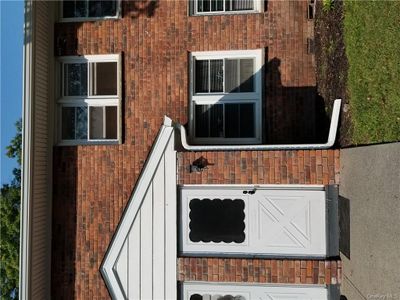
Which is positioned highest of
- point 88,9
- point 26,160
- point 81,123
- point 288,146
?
point 88,9

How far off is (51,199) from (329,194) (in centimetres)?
618

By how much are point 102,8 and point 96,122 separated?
113 inches

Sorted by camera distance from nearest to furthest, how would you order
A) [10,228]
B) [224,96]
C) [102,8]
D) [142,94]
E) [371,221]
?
[371,221] → [142,94] → [224,96] → [102,8] → [10,228]

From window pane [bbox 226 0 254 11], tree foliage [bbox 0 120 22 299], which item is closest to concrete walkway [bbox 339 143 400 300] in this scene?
window pane [bbox 226 0 254 11]

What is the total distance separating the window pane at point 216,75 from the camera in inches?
429

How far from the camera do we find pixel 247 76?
10805 mm

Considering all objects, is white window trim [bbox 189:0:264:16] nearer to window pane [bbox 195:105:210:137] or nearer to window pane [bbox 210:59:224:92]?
window pane [bbox 210:59:224:92]

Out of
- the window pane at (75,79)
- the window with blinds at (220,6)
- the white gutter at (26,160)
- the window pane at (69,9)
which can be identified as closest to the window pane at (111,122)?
the window pane at (75,79)

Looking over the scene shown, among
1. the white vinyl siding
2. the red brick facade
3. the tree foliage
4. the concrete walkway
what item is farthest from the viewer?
the tree foliage

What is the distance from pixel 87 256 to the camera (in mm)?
10141

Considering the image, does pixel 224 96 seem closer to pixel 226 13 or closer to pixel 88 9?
pixel 226 13

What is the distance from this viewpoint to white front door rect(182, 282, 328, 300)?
913 centimetres

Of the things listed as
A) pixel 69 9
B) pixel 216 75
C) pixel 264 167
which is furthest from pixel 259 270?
pixel 69 9

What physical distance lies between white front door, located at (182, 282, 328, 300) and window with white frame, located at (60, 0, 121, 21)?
6.71m
